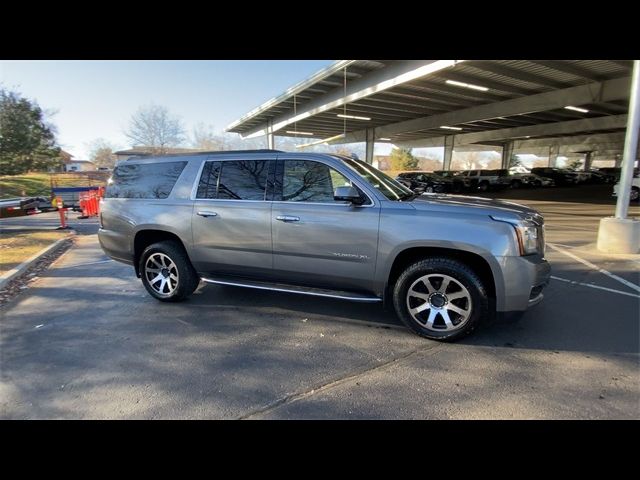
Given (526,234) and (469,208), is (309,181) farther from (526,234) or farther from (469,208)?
(526,234)

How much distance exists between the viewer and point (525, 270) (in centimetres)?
351

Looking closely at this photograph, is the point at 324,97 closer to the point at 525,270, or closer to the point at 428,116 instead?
the point at 428,116

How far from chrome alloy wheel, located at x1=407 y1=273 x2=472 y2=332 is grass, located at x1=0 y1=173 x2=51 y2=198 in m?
31.6

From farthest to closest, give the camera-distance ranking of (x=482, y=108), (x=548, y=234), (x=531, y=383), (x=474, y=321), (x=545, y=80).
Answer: (x=482, y=108)
(x=545, y=80)
(x=548, y=234)
(x=474, y=321)
(x=531, y=383)

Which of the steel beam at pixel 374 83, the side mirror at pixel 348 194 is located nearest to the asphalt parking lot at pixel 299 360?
the side mirror at pixel 348 194

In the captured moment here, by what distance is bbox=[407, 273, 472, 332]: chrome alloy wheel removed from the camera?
12.1ft

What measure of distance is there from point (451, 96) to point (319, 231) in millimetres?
17738

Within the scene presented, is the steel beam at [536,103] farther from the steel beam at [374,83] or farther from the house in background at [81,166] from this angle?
the house in background at [81,166]

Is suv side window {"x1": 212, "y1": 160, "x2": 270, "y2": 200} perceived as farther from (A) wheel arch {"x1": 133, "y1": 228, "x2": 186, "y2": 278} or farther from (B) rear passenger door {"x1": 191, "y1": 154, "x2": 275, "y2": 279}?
(A) wheel arch {"x1": 133, "y1": 228, "x2": 186, "y2": 278}

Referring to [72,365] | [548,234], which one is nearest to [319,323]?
[72,365]

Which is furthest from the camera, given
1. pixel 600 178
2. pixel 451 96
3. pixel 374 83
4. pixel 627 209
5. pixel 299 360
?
pixel 600 178

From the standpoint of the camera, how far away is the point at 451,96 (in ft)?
61.7

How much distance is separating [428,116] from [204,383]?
25743 millimetres

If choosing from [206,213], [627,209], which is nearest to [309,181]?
[206,213]
